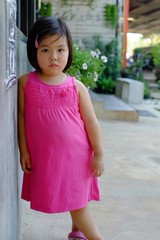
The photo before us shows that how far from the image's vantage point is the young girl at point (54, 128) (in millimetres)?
1527

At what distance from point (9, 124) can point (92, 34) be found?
8.59 m

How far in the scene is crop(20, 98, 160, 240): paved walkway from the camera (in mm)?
2164

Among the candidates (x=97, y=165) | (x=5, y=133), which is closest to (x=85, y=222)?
(x=97, y=165)

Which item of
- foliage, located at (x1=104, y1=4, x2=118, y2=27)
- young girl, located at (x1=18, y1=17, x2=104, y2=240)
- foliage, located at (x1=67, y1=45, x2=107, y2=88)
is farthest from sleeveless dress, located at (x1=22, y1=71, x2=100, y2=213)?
foliage, located at (x1=104, y1=4, x2=118, y2=27)

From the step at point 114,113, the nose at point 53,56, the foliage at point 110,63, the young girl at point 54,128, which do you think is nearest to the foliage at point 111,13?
the foliage at point 110,63

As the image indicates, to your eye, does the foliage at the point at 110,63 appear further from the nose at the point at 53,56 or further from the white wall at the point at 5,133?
the white wall at the point at 5,133

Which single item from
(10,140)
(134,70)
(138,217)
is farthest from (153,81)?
(10,140)

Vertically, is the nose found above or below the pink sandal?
above

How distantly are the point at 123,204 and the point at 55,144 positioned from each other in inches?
50.8

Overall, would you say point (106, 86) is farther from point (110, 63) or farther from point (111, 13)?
point (111, 13)

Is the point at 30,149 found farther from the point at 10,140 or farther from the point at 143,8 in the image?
the point at 143,8

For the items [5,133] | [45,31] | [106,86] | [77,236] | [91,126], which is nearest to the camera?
[5,133]

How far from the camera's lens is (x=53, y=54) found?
1.52 m

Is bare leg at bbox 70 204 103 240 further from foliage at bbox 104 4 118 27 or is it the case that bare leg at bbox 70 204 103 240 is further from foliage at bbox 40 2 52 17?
foliage at bbox 104 4 118 27
